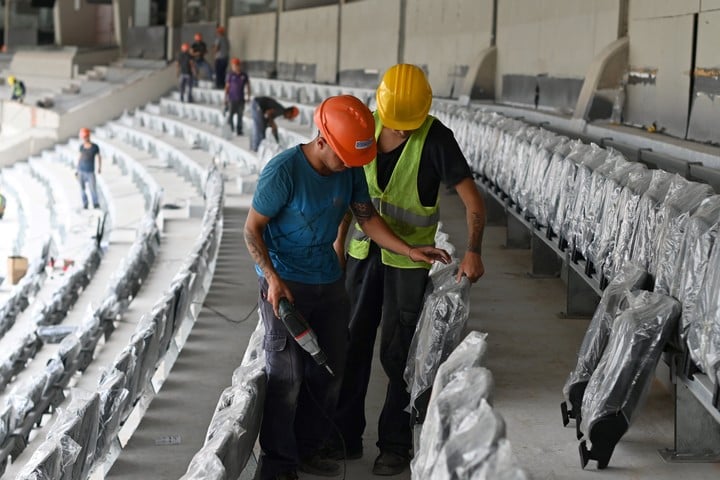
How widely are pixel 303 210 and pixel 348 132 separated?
319 mm

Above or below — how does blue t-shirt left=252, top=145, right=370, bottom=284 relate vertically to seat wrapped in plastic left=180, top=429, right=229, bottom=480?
above

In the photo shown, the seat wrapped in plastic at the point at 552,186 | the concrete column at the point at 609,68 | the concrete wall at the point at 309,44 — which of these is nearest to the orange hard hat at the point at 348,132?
the seat wrapped in plastic at the point at 552,186

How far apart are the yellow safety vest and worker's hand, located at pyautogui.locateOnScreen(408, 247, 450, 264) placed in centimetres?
10

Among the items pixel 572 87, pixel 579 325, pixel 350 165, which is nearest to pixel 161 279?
pixel 572 87

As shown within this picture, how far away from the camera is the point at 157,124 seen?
23797mm

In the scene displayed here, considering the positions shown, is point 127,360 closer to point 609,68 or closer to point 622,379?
point 622,379

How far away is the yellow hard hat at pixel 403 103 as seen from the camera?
155 inches

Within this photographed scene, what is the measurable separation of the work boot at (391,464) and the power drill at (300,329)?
462 mm

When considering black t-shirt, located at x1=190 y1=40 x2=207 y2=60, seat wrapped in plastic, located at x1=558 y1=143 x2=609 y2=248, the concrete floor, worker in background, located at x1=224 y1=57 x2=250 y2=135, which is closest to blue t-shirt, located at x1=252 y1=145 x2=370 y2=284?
the concrete floor

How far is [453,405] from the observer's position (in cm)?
256

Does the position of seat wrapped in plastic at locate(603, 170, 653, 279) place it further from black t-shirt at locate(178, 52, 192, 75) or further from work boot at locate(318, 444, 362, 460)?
black t-shirt at locate(178, 52, 192, 75)

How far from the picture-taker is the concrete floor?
10.6 ft

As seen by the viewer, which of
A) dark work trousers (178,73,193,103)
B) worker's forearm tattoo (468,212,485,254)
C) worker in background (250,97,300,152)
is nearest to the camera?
worker's forearm tattoo (468,212,485,254)

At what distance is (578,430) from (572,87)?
25.4 feet
